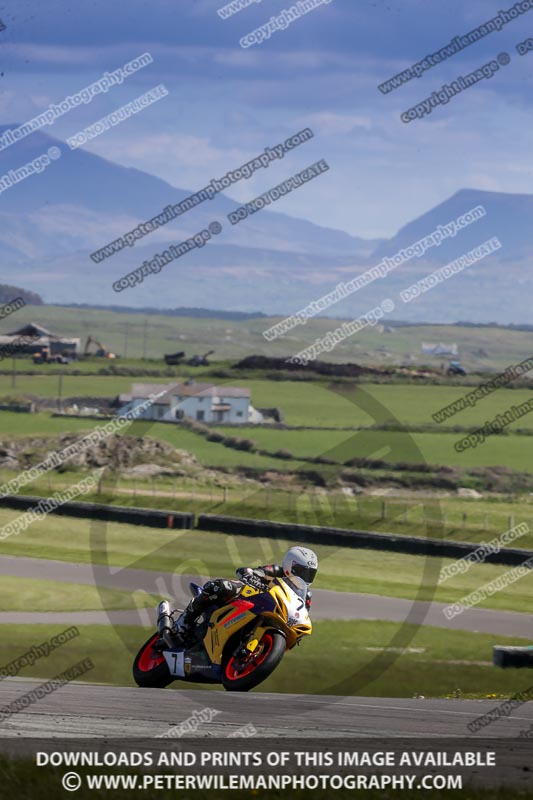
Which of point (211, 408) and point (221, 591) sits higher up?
point (221, 591)

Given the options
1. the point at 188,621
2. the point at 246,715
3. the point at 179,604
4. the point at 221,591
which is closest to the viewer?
the point at 246,715

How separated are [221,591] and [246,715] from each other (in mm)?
1973

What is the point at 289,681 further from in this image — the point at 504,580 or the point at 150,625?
the point at 504,580

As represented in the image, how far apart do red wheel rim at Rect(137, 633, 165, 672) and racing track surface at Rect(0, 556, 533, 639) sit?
14119 mm

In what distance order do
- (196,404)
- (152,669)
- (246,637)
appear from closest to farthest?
(246,637) < (152,669) < (196,404)

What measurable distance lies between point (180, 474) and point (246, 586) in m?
66.2

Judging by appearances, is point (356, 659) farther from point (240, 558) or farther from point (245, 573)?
point (240, 558)

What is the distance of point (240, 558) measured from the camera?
49531mm

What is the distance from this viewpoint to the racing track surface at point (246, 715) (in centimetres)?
1225

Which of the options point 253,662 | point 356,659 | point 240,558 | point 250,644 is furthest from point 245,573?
point 240,558

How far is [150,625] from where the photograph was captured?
32062 millimetres

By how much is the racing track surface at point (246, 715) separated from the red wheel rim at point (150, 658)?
34 cm

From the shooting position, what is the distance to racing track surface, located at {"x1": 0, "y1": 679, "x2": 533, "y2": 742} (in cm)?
1225

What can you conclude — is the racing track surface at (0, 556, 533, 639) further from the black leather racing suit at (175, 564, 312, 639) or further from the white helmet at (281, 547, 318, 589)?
the white helmet at (281, 547, 318, 589)
